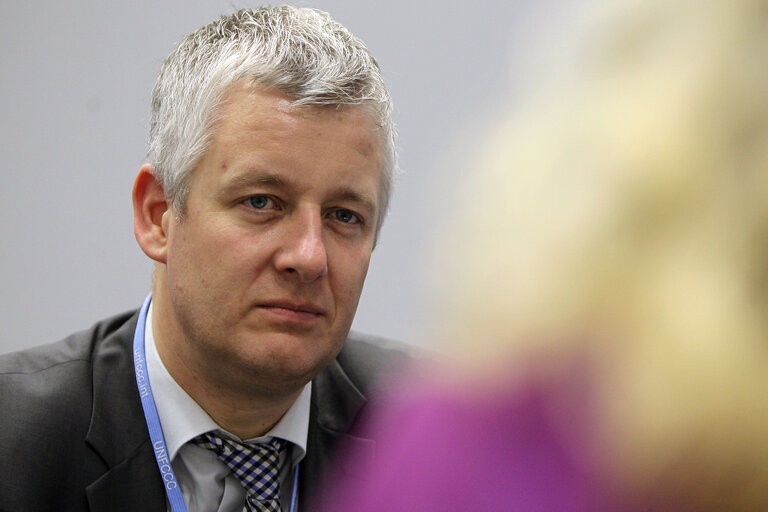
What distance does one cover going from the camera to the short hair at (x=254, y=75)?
1.46 m

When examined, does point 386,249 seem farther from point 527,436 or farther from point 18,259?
point 527,436

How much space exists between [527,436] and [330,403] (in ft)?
4.21

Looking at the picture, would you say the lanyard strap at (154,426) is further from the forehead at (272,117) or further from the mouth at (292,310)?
the forehead at (272,117)

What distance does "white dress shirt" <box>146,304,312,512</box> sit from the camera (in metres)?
1.44

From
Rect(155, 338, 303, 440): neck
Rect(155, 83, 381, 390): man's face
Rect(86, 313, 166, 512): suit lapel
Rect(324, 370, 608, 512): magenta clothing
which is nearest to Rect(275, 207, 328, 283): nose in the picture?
Rect(155, 83, 381, 390): man's face

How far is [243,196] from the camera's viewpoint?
1407mm

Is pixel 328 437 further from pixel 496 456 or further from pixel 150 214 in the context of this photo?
pixel 496 456

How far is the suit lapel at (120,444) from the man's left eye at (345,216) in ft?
1.50

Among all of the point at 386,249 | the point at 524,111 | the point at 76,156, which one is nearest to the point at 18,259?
the point at 76,156

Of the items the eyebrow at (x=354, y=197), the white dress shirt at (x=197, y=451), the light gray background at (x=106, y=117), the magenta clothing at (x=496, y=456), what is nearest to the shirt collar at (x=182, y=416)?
the white dress shirt at (x=197, y=451)

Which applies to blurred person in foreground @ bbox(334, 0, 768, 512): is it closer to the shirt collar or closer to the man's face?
the man's face

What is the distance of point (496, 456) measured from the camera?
47cm

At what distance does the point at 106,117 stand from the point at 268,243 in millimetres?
1222

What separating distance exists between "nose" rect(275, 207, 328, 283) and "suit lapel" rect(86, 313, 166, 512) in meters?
0.38
